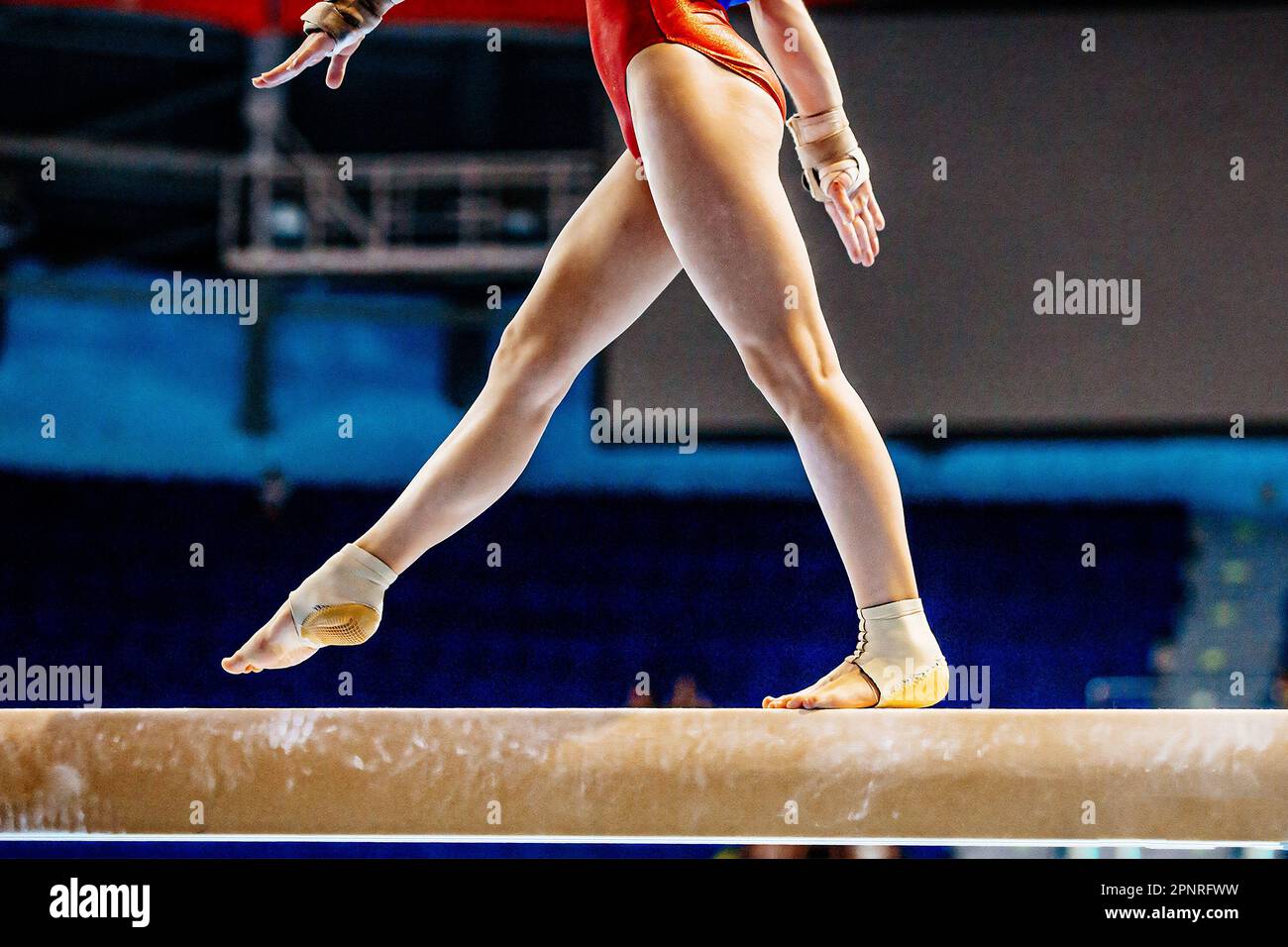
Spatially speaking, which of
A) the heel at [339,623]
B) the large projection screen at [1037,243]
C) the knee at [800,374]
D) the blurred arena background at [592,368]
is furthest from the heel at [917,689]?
the large projection screen at [1037,243]

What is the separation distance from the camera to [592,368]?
468 cm

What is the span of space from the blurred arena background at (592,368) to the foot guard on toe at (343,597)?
2.91 metres

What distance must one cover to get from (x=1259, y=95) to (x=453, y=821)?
4197 mm

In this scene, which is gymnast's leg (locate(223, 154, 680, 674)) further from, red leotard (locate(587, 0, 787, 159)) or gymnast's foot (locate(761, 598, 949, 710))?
gymnast's foot (locate(761, 598, 949, 710))

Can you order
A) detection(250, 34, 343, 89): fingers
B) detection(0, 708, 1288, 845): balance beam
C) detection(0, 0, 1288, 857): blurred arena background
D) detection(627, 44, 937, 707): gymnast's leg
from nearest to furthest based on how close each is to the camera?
1. detection(0, 708, 1288, 845): balance beam
2. detection(627, 44, 937, 707): gymnast's leg
3. detection(250, 34, 343, 89): fingers
4. detection(0, 0, 1288, 857): blurred arena background

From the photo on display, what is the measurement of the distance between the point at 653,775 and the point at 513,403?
1.74 feet

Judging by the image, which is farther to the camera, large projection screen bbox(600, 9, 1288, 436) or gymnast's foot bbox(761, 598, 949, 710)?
large projection screen bbox(600, 9, 1288, 436)

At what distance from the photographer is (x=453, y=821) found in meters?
1.27

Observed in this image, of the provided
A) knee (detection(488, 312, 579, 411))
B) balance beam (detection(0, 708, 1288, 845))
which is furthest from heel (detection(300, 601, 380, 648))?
knee (detection(488, 312, 579, 411))

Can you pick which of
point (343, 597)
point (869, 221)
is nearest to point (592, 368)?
point (869, 221)

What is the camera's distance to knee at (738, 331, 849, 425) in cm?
138

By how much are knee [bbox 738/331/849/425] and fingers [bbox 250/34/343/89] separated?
0.68 meters

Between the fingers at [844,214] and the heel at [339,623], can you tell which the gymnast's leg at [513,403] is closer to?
the heel at [339,623]

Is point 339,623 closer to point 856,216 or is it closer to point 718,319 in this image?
point 718,319
